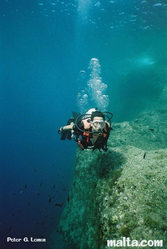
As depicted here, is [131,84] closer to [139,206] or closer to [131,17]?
[131,17]

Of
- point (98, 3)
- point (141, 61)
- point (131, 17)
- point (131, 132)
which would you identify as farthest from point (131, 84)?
point (141, 61)

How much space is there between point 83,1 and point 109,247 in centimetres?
2262

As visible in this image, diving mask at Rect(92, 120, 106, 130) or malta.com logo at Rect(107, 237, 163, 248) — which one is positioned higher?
diving mask at Rect(92, 120, 106, 130)

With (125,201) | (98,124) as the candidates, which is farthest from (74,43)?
(125,201)

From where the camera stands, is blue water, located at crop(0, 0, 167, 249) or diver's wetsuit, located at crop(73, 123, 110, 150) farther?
blue water, located at crop(0, 0, 167, 249)


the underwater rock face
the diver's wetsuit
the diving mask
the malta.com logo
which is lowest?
the malta.com logo

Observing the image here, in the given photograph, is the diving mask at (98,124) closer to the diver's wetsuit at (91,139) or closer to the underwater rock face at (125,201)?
the diver's wetsuit at (91,139)

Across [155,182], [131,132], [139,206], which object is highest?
[131,132]

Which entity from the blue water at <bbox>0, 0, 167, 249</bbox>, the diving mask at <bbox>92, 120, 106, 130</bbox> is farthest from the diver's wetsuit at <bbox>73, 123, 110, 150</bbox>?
the blue water at <bbox>0, 0, 167, 249</bbox>

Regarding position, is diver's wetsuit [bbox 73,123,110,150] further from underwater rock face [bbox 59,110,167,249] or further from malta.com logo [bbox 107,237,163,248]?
malta.com logo [bbox 107,237,163,248]

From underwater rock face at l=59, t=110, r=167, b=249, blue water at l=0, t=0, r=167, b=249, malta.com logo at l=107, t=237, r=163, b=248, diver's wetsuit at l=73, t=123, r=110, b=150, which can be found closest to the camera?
malta.com logo at l=107, t=237, r=163, b=248

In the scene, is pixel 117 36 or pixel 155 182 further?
pixel 117 36

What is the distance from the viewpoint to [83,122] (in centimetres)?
364

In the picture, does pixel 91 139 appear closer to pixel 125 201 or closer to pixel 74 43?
pixel 125 201
